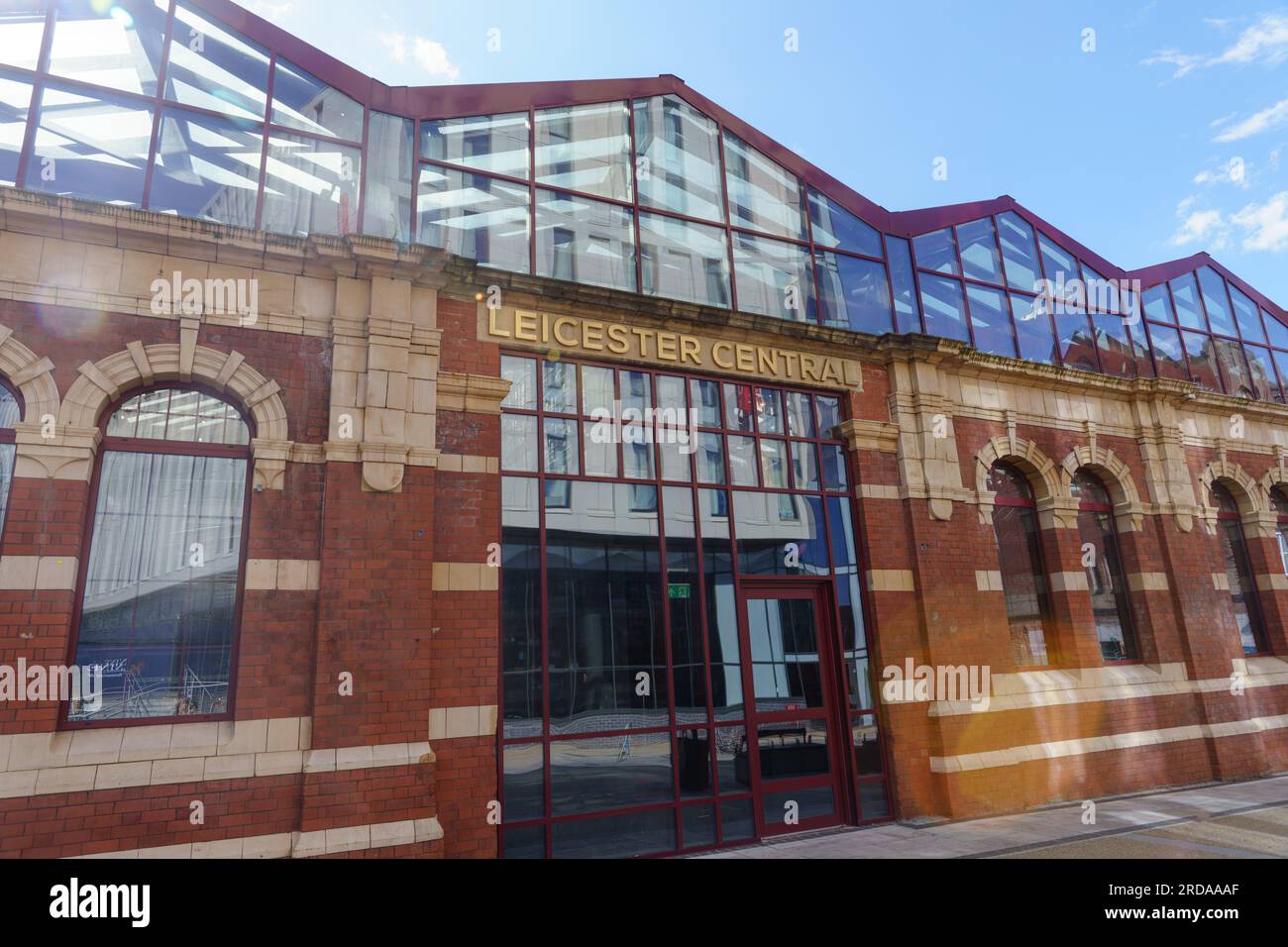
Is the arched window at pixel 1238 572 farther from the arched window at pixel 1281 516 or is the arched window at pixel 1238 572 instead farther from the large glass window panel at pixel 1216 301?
the large glass window panel at pixel 1216 301

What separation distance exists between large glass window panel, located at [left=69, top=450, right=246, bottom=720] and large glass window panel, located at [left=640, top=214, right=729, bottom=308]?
5639 millimetres

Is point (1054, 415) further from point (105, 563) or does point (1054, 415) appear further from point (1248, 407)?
point (105, 563)

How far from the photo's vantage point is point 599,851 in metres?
7.51

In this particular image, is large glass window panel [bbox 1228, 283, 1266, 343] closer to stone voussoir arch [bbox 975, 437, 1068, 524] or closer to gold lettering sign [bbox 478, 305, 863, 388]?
stone voussoir arch [bbox 975, 437, 1068, 524]

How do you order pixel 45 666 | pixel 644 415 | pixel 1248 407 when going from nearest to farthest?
pixel 45 666 < pixel 644 415 < pixel 1248 407

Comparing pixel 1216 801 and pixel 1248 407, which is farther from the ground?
pixel 1248 407

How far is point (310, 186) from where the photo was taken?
26.7ft

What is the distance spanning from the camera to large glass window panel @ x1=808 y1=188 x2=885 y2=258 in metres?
11.2

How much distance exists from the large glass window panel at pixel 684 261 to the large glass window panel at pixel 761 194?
63 centimetres

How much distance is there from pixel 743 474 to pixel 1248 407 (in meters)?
11.5

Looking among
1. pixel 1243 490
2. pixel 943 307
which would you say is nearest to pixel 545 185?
pixel 943 307

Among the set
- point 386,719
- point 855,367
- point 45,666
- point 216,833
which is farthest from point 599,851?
point 855,367

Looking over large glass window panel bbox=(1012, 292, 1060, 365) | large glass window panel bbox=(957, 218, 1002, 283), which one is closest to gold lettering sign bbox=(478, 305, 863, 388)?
large glass window panel bbox=(957, 218, 1002, 283)

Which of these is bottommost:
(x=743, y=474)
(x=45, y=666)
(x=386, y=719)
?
(x=386, y=719)
